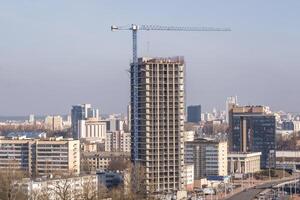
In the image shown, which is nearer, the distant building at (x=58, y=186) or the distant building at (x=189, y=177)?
the distant building at (x=58, y=186)

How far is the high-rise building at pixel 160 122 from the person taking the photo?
98.4 feet

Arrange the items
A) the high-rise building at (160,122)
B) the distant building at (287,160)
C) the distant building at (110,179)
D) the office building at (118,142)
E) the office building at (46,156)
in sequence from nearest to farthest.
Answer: the high-rise building at (160,122), the distant building at (110,179), the office building at (46,156), the distant building at (287,160), the office building at (118,142)

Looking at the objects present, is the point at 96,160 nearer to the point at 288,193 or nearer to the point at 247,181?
the point at 247,181

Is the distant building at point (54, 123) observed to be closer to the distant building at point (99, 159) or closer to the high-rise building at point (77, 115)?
the high-rise building at point (77, 115)

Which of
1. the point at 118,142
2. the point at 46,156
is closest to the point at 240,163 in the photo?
the point at 46,156

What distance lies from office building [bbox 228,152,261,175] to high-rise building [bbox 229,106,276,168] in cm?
287

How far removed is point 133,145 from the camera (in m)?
30.6

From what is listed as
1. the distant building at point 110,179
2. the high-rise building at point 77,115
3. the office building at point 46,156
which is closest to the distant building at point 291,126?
the high-rise building at point 77,115

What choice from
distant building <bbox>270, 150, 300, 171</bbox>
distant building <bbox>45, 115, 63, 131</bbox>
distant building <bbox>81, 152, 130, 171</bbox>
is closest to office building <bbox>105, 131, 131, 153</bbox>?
distant building <bbox>270, 150, 300, 171</bbox>

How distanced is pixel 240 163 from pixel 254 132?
4616 mm

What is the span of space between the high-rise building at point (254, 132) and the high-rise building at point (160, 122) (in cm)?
1787

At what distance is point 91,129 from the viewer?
213ft

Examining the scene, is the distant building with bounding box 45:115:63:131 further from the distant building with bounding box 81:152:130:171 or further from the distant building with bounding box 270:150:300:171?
the distant building with bounding box 81:152:130:171

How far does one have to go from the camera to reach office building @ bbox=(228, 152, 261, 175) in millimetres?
44031
